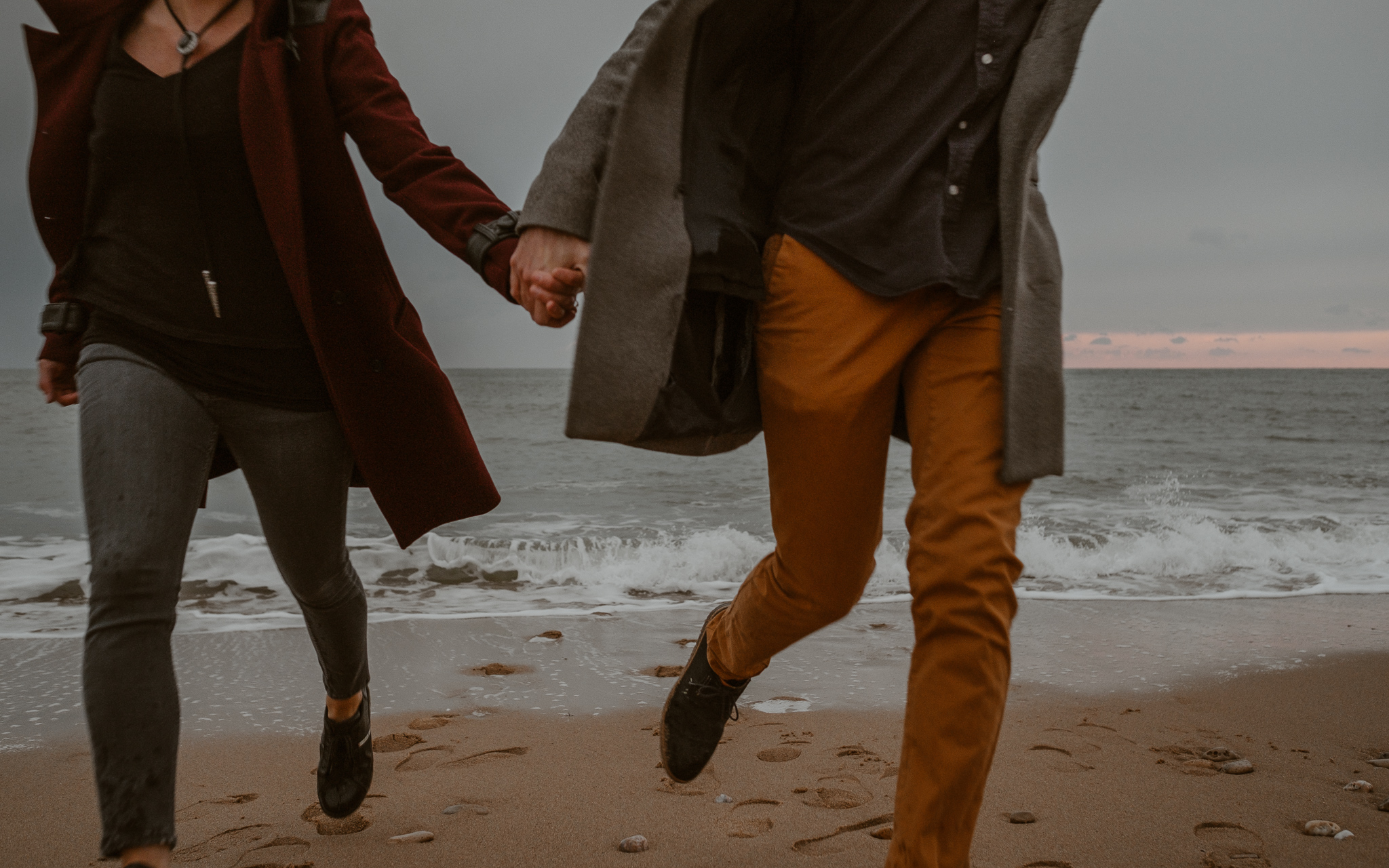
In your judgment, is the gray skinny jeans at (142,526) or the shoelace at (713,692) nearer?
the gray skinny jeans at (142,526)

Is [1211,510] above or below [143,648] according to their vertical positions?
below

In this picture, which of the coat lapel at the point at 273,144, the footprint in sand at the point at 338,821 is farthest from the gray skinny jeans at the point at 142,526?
the footprint in sand at the point at 338,821

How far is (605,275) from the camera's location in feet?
5.32

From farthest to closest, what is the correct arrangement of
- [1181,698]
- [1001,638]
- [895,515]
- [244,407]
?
[895,515], [1181,698], [244,407], [1001,638]

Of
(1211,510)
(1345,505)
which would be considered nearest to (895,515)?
(1211,510)

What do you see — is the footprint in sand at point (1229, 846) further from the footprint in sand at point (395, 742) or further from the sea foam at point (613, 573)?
the sea foam at point (613, 573)

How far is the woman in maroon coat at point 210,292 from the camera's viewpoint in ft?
5.41

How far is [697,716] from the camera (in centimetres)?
236

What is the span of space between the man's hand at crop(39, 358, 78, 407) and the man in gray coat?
0.98 meters

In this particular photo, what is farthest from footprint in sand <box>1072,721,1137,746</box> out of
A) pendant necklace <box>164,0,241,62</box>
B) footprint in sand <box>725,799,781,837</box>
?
pendant necklace <box>164,0,241,62</box>

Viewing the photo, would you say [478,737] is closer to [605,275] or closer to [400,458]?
[400,458]

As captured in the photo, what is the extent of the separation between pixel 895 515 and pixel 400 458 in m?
8.01

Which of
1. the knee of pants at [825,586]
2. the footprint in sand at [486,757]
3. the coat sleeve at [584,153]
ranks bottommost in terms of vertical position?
the footprint in sand at [486,757]

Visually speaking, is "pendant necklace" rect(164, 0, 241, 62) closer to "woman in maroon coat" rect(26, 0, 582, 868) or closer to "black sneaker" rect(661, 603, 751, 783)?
"woman in maroon coat" rect(26, 0, 582, 868)
